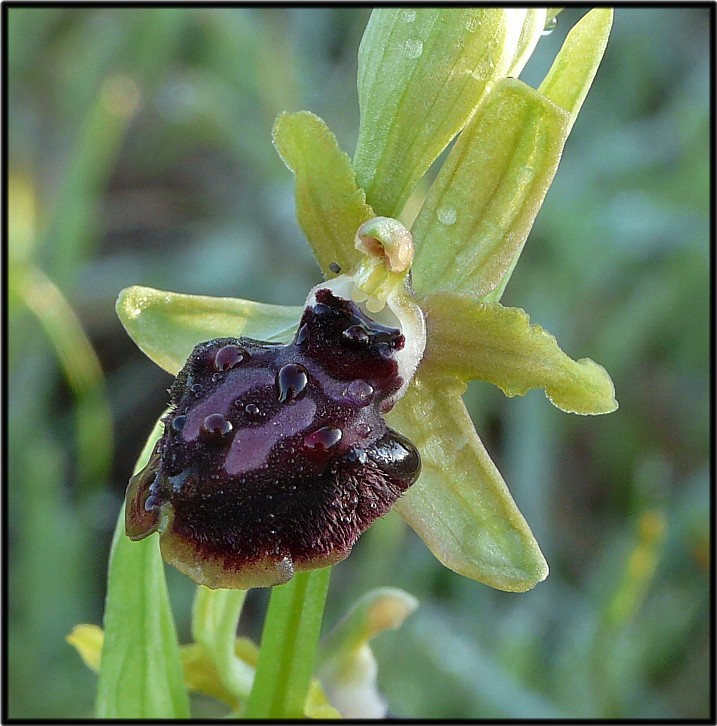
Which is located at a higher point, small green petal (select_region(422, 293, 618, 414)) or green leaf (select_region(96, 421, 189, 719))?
small green petal (select_region(422, 293, 618, 414))

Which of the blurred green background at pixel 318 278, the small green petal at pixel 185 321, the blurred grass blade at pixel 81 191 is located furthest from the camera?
the blurred grass blade at pixel 81 191

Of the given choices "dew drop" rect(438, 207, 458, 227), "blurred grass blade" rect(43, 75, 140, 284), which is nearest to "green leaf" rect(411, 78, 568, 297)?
"dew drop" rect(438, 207, 458, 227)

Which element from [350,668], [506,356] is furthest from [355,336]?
[350,668]

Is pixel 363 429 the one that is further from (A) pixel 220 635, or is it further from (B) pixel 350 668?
(B) pixel 350 668

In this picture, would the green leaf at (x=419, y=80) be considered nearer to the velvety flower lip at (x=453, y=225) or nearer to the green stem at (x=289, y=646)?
the velvety flower lip at (x=453, y=225)

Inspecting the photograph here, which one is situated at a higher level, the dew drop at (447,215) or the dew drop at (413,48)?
the dew drop at (413,48)

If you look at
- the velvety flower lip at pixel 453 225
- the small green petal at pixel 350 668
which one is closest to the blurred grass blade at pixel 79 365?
the small green petal at pixel 350 668

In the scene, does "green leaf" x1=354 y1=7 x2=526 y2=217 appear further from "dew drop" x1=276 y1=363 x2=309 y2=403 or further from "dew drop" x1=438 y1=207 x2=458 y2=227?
"dew drop" x1=276 y1=363 x2=309 y2=403

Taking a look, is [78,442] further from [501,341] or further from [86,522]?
[501,341]
